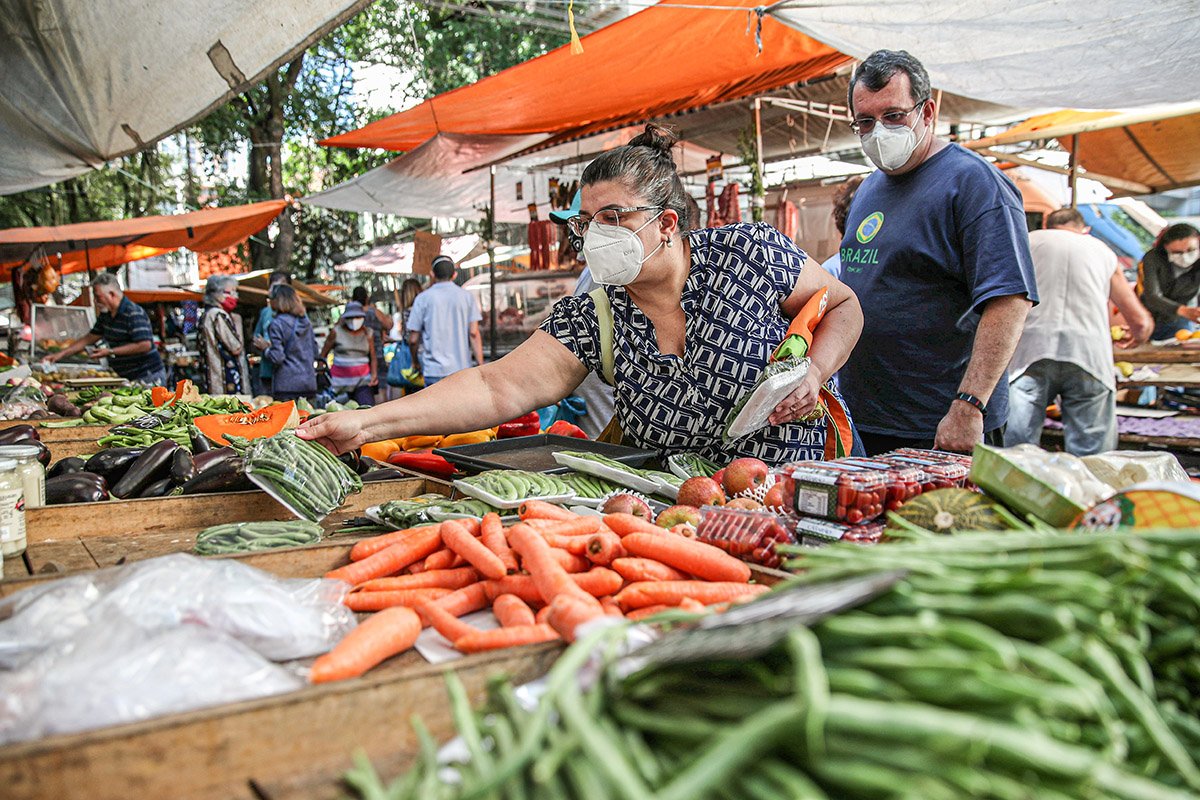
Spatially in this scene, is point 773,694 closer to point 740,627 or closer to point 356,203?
point 740,627

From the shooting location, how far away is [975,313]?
3492 mm

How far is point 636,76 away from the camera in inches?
296

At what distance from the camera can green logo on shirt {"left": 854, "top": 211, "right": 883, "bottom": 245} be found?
374 cm

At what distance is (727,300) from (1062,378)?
458 cm

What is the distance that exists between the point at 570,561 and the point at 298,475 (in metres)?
1.21

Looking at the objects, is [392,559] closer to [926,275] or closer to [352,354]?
[926,275]

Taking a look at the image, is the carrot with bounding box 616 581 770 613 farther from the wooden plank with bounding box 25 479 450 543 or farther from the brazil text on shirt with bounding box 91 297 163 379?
the brazil text on shirt with bounding box 91 297 163 379

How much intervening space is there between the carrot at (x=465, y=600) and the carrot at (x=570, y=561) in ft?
0.67

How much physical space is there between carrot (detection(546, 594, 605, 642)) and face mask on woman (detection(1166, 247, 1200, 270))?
9.21m

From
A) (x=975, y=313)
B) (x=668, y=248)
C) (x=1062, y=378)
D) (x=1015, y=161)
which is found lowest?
(x=1062, y=378)

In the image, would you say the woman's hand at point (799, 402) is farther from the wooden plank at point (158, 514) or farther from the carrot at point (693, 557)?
the wooden plank at point (158, 514)

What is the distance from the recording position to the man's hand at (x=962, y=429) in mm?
3168

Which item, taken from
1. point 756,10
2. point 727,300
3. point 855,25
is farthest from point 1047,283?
point 727,300

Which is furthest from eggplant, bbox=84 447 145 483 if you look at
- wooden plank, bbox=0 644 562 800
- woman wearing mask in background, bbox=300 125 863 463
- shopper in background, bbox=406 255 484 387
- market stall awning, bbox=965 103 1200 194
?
market stall awning, bbox=965 103 1200 194
